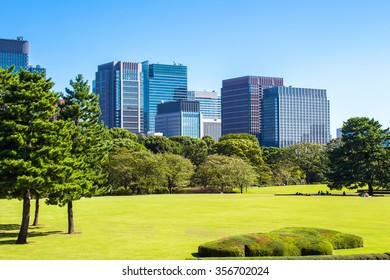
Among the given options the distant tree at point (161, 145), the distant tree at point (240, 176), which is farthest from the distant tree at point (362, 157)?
the distant tree at point (161, 145)

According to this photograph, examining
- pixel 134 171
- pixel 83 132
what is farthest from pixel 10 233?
pixel 134 171

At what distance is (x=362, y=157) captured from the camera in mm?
101562

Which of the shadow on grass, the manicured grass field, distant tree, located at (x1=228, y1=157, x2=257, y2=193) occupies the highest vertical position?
distant tree, located at (x1=228, y1=157, x2=257, y2=193)

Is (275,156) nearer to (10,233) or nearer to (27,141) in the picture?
(10,233)

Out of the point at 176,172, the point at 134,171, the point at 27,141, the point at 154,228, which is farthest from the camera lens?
the point at 176,172

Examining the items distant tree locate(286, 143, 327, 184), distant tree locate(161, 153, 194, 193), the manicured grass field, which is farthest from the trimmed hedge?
distant tree locate(286, 143, 327, 184)

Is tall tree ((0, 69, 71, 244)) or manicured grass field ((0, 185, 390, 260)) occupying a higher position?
tall tree ((0, 69, 71, 244))

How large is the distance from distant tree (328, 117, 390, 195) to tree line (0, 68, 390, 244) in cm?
19

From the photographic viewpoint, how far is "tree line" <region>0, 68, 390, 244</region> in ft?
119

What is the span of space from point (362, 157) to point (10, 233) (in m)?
75.1

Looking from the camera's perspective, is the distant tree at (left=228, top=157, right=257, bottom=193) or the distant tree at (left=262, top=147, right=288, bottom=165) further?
the distant tree at (left=262, top=147, right=288, bottom=165)

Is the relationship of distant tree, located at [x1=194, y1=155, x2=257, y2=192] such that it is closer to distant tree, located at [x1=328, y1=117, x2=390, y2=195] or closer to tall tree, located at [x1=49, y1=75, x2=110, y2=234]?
distant tree, located at [x1=328, y1=117, x2=390, y2=195]

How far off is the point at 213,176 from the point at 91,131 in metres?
76.6
